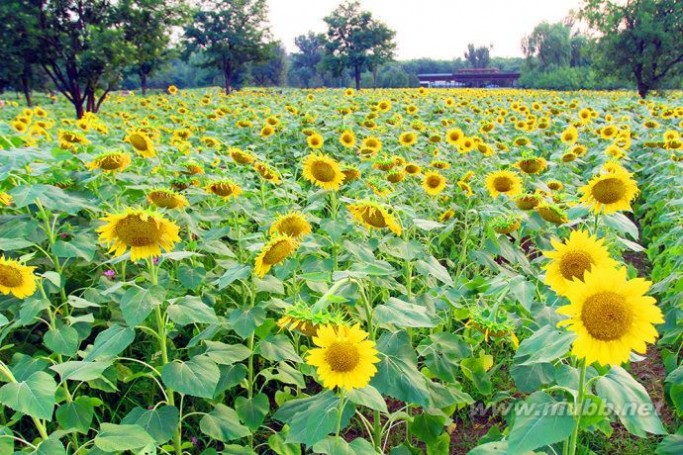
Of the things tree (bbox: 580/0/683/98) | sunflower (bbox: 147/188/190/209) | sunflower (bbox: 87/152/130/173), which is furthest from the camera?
tree (bbox: 580/0/683/98)

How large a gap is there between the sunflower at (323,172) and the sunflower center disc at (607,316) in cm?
163

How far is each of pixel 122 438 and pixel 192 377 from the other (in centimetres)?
27

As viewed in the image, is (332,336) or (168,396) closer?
(332,336)

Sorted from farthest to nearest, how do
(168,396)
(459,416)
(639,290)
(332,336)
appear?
(459,416)
(168,396)
(332,336)
(639,290)

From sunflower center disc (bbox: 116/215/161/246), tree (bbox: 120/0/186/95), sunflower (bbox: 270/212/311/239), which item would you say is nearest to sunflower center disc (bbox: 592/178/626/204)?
sunflower (bbox: 270/212/311/239)

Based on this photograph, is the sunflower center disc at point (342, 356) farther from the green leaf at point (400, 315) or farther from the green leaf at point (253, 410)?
the green leaf at point (253, 410)

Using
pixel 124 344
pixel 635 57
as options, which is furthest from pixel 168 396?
pixel 635 57

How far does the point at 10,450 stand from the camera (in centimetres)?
141

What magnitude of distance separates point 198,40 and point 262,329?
3422 cm

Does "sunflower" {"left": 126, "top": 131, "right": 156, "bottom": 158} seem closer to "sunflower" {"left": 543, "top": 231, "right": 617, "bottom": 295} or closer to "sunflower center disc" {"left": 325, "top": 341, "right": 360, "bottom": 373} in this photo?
"sunflower center disc" {"left": 325, "top": 341, "right": 360, "bottom": 373}

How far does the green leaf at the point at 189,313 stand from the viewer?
5.54 ft

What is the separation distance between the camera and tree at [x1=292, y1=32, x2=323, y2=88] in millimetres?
84062

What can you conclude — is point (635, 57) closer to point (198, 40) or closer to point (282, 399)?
point (198, 40)

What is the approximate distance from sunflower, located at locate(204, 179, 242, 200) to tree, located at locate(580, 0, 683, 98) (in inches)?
1025
